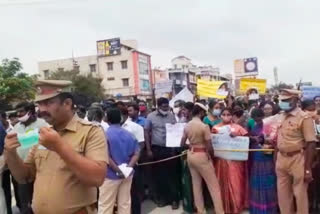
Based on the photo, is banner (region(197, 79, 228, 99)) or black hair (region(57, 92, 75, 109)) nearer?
black hair (region(57, 92, 75, 109))

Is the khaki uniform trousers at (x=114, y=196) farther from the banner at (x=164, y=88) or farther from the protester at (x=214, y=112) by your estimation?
the banner at (x=164, y=88)

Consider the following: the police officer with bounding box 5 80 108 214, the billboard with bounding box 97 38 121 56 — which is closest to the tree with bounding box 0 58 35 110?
the police officer with bounding box 5 80 108 214

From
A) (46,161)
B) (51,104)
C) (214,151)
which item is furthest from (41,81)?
(214,151)

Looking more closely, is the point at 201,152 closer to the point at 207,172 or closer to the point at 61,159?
the point at 207,172

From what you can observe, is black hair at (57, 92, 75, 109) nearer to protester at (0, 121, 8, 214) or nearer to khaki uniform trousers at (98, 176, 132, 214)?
khaki uniform trousers at (98, 176, 132, 214)

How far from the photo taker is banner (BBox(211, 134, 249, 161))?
19.6ft

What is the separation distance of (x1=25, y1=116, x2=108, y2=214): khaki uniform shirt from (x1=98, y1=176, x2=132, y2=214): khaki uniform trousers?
258 centimetres

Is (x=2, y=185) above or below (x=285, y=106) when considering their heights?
below

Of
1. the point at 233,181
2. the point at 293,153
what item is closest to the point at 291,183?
the point at 293,153

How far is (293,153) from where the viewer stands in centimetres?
510

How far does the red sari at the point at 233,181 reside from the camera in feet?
19.9

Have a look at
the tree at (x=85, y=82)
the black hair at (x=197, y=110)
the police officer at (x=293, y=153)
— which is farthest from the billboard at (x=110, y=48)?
the police officer at (x=293, y=153)

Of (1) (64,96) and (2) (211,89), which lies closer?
(1) (64,96)

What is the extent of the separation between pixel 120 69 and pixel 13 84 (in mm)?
34925
